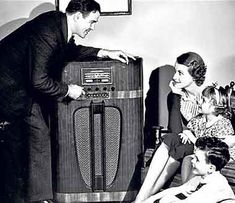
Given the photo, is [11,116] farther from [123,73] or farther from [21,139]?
[123,73]

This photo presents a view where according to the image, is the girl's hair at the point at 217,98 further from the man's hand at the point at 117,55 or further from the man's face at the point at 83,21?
the man's face at the point at 83,21

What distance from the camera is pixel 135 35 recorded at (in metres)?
3.38

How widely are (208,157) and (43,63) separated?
0.86 meters

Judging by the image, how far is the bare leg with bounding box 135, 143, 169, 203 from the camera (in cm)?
273

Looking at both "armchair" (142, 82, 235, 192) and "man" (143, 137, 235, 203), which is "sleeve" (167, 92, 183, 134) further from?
"man" (143, 137, 235, 203)

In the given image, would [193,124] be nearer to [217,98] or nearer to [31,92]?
[217,98]

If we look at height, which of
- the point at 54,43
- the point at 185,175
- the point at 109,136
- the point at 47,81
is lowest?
the point at 185,175

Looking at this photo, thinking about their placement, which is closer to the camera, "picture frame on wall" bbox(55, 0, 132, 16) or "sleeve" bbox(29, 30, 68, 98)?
"sleeve" bbox(29, 30, 68, 98)

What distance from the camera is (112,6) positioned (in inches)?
130

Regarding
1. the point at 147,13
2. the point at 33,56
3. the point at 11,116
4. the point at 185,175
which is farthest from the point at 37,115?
the point at 147,13

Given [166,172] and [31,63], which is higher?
[31,63]

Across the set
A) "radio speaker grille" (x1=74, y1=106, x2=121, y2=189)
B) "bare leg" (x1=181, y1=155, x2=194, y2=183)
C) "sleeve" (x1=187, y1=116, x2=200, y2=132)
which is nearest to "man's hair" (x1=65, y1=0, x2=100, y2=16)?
"radio speaker grille" (x1=74, y1=106, x2=121, y2=189)

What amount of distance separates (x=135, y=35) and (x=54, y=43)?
30.9 inches

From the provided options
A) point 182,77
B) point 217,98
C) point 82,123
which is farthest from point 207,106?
point 82,123
